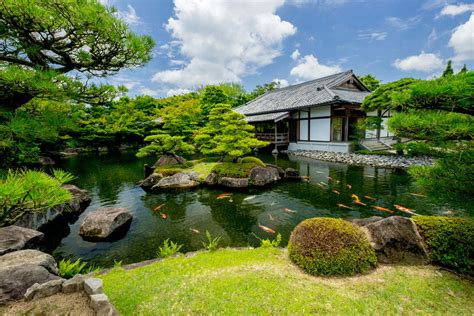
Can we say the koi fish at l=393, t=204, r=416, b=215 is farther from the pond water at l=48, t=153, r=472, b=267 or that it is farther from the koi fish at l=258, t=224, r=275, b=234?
the koi fish at l=258, t=224, r=275, b=234

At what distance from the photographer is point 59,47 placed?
309cm

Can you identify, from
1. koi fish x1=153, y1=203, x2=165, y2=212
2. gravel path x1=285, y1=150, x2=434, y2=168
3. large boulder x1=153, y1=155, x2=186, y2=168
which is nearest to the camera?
koi fish x1=153, y1=203, x2=165, y2=212

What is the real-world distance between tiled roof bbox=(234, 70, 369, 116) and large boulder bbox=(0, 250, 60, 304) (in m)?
16.7

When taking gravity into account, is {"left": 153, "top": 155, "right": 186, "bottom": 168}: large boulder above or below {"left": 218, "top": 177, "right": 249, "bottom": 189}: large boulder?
above

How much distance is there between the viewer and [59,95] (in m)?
2.92

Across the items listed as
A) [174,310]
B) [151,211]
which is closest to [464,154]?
[174,310]

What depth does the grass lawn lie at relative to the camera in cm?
248

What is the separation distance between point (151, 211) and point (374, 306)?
268 inches

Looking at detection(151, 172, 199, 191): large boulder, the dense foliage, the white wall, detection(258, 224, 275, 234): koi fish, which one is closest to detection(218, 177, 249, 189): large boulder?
detection(151, 172, 199, 191): large boulder

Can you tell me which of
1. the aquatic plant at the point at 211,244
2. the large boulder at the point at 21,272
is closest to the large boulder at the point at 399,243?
the aquatic plant at the point at 211,244

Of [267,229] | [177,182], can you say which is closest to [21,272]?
[267,229]

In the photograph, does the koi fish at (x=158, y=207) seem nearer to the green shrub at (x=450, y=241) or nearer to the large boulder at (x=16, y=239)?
the large boulder at (x=16, y=239)

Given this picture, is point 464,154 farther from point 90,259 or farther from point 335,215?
point 90,259

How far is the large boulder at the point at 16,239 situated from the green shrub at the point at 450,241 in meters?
7.06
